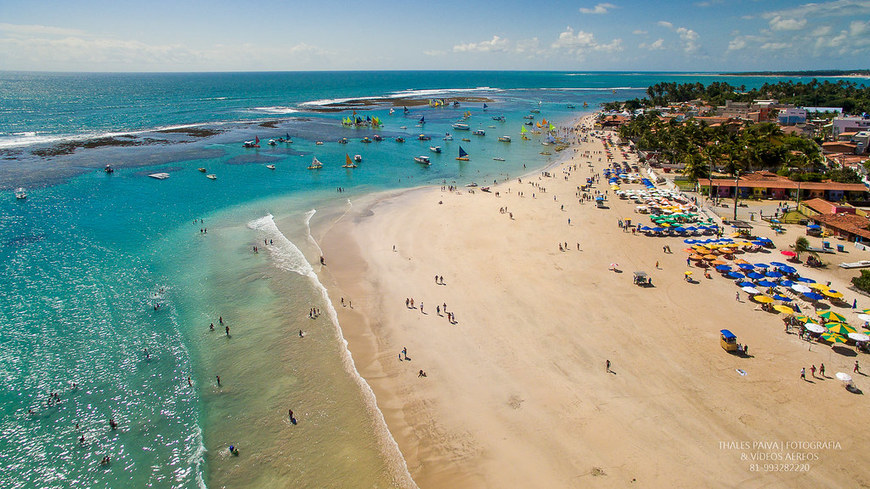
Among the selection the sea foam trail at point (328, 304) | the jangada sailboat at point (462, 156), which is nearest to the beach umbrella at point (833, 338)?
the sea foam trail at point (328, 304)

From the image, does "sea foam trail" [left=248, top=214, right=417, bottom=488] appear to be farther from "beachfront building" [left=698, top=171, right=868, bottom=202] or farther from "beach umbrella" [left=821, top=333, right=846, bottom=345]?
"beachfront building" [left=698, top=171, right=868, bottom=202]

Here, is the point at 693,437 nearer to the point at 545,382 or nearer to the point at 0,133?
the point at 545,382

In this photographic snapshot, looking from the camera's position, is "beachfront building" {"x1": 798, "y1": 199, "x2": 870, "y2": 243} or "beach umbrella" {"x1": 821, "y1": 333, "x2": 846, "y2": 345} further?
"beachfront building" {"x1": 798, "y1": 199, "x2": 870, "y2": 243}

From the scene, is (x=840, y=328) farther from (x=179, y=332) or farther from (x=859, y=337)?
(x=179, y=332)

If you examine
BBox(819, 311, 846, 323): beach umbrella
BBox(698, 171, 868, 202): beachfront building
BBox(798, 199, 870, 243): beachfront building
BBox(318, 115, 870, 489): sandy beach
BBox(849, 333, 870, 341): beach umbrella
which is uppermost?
BBox(698, 171, 868, 202): beachfront building

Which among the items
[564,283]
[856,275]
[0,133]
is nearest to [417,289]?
[564,283]

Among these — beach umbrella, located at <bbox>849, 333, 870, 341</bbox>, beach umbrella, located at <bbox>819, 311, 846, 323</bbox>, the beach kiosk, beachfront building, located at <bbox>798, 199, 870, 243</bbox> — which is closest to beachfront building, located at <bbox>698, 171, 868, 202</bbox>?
beachfront building, located at <bbox>798, 199, 870, 243</bbox>

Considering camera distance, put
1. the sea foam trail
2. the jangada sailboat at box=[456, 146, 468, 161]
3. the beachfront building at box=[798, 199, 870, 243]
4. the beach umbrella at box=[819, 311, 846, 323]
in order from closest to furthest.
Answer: the sea foam trail, the beach umbrella at box=[819, 311, 846, 323], the beachfront building at box=[798, 199, 870, 243], the jangada sailboat at box=[456, 146, 468, 161]

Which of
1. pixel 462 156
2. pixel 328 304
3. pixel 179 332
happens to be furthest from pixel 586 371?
pixel 462 156
